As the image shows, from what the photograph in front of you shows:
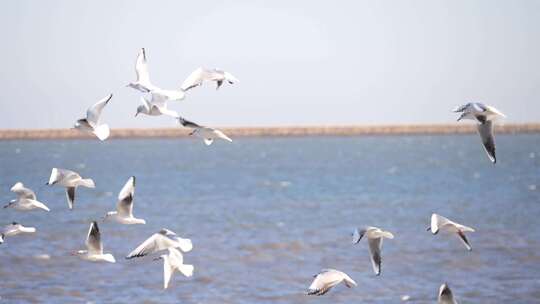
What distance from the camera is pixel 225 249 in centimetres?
3553

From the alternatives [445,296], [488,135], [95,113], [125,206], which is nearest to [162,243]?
[125,206]

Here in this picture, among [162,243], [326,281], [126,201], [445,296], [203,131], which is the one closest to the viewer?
[203,131]

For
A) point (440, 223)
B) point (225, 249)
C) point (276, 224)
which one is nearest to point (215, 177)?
point (276, 224)

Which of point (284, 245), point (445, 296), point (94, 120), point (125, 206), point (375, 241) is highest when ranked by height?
point (94, 120)

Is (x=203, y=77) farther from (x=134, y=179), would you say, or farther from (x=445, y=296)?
(x=445, y=296)

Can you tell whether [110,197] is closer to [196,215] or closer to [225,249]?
[196,215]

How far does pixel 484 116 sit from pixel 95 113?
16.7 ft

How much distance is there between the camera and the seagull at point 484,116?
14.4 m

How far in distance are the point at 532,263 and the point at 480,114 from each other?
59.5ft

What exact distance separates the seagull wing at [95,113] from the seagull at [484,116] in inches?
184

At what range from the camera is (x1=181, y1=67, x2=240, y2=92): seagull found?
15.2 metres

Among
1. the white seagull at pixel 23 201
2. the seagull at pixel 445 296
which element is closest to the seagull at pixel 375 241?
the seagull at pixel 445 296

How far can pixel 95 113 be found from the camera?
1554 centimetres

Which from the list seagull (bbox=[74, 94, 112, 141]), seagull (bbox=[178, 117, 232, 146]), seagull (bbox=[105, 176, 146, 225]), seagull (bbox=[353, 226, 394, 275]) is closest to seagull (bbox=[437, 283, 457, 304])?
seagull (bbox=[353, 226, 394, 275])
